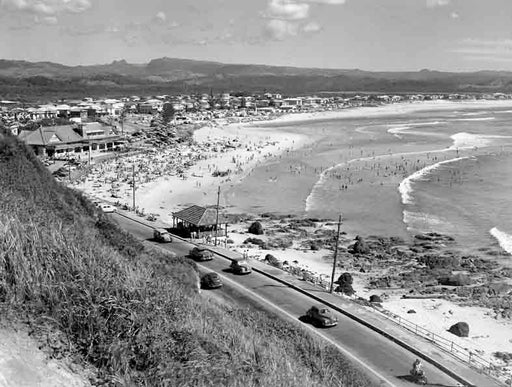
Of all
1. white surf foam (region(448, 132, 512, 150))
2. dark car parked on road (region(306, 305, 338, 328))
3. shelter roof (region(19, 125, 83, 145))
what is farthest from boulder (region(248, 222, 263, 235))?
white surf foam (region(448, 132, 512, 150))

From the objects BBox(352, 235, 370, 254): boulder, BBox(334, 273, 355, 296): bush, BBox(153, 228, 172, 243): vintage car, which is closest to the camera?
BBox(334, 273, 355, 296): bush

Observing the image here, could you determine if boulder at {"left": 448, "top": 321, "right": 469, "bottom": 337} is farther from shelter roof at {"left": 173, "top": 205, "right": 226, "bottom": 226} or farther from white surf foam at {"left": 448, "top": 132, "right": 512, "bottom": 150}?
white surf foam at {"left": 448, "top": 132, "right": 512, "bottom": 150}

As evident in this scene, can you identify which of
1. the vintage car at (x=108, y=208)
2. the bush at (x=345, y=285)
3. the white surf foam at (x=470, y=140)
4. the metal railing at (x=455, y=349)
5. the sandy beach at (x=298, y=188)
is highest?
the metal railing at (x=455, y=349)

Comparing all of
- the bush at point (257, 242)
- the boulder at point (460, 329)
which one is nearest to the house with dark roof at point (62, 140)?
the bush at point (257, 242)

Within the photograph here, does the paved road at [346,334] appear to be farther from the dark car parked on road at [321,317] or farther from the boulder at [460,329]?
the boulder at [460,329]

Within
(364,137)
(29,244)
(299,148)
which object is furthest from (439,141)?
(29,244)

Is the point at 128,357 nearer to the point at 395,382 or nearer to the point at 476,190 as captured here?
the point at 395,382
